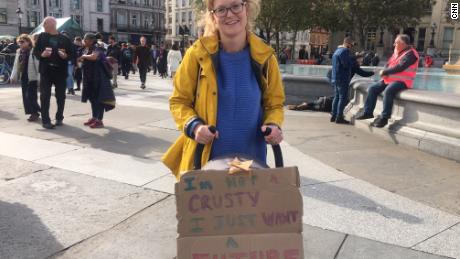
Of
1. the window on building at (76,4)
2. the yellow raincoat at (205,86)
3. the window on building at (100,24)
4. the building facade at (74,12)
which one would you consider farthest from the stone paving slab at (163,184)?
the window on building at (100,24)

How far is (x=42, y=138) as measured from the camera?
277 inches

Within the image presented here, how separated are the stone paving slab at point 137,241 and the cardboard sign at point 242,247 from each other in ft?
4.81

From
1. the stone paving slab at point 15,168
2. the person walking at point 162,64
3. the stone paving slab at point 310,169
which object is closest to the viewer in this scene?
the stone paving slab at point 15,168

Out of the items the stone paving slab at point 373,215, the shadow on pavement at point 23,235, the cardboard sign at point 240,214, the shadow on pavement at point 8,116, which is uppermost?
the cardboard sign at point 240,214

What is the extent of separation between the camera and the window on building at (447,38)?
58.0m

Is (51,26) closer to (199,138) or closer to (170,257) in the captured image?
(170,257)

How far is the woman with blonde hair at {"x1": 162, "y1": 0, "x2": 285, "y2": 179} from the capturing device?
93.0 inches

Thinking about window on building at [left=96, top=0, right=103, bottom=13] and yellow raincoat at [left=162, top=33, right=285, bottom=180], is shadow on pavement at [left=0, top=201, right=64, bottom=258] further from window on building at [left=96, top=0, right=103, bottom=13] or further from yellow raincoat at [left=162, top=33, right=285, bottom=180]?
window on building at [left=96, top=0, right=103, bottom=13]

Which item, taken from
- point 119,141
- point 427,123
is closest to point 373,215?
point 427,123

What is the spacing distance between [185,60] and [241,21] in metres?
0.38

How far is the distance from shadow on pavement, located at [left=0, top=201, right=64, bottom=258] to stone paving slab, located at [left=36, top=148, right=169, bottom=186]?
120cm

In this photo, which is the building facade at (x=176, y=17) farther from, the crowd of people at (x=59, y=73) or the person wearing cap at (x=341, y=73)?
the crowd of people at (x=59, y=73)

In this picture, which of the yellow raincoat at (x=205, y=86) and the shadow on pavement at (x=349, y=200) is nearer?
the yellow raincoat at (x=205, y=86)

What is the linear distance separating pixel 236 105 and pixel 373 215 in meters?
2.28
